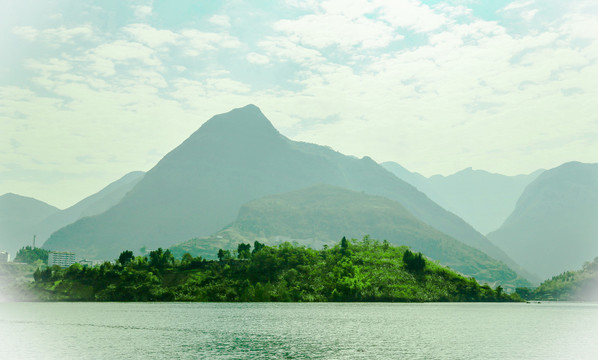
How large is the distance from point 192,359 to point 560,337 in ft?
306

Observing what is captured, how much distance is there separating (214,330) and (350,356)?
59.2 metres

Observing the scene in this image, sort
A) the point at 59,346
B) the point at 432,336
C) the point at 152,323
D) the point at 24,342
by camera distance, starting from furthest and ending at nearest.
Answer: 1. the point at 152,323
2. the point at 432,336
3. the point at 24,342
4. the point at 59,346

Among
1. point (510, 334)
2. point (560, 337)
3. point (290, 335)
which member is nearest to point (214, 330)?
point (290, 335)

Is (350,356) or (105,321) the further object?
(105,321)

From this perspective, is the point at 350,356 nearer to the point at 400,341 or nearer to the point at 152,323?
the point at 400,341

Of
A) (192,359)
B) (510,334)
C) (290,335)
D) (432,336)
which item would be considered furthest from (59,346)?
(510,334)

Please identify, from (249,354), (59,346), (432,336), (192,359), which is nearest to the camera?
(192,359)

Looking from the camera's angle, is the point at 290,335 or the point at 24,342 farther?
the point at 290,335

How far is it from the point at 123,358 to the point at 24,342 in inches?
1514

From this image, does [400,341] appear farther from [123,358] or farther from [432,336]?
[123,358]

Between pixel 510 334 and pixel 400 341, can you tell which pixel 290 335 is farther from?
pixel 510 334

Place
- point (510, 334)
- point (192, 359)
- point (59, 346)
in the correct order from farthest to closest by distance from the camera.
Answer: point (510, 334) < point (59, 346) < point (192, 359)

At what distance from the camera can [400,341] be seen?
113m

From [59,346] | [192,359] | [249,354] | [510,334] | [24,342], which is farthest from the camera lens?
[510,334]
